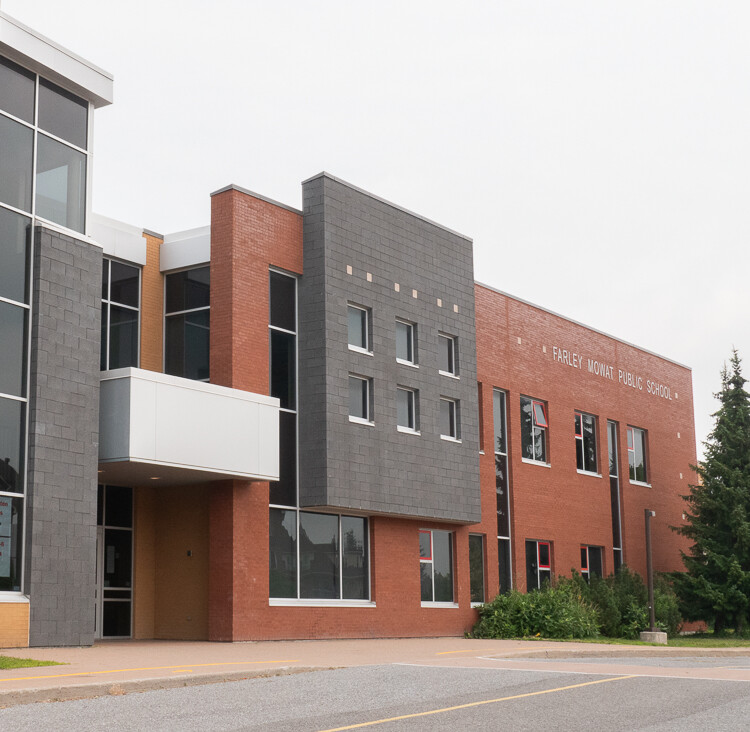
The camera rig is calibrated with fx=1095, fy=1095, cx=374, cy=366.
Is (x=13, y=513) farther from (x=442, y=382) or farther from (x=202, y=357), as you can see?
(x=442, y=382)

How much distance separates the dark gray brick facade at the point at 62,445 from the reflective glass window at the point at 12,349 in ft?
0.64

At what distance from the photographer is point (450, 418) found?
30844 mm

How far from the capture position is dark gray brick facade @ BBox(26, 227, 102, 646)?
19594 millimetres

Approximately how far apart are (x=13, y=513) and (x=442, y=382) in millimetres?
13762

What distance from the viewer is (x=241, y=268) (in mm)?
24969

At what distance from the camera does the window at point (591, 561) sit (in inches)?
1446

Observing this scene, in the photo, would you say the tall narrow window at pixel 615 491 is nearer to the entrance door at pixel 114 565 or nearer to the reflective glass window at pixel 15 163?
the entrance door at pixel 114 565

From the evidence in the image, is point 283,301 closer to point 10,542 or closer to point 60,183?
point 60,183

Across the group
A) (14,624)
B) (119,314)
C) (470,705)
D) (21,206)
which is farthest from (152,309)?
(470,705)

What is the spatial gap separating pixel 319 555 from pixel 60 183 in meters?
10.4

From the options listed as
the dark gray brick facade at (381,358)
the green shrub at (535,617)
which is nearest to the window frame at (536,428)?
the dark gray brick facade at (381,358)

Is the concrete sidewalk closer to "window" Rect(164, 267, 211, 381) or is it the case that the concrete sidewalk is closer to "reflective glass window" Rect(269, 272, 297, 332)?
"window" Rect(164, 267, 211, 381)

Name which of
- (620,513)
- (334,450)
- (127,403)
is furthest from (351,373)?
(620,513)

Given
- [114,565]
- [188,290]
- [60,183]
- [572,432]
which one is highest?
[60,183]
